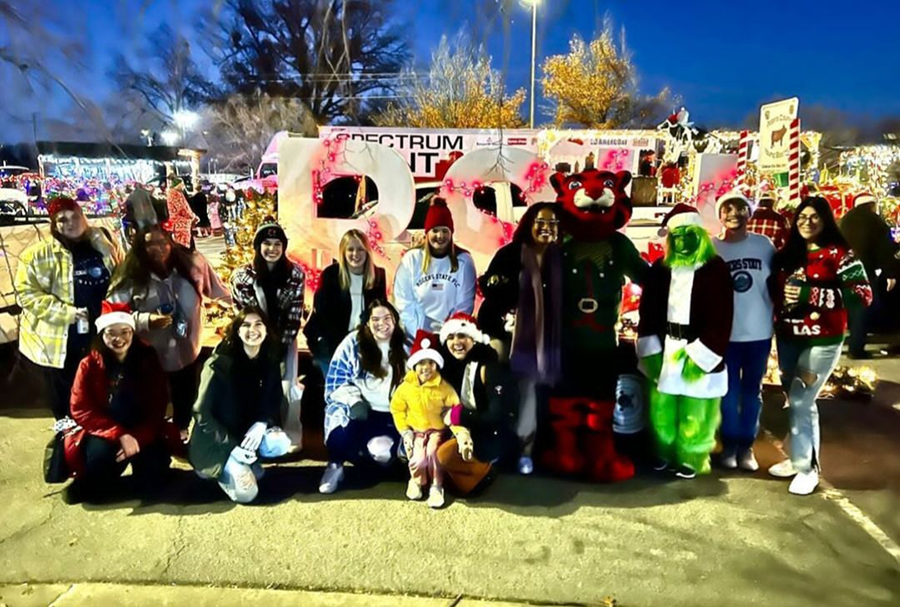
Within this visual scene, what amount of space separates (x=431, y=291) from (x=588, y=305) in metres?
0.91

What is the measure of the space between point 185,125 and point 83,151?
18.6 inches

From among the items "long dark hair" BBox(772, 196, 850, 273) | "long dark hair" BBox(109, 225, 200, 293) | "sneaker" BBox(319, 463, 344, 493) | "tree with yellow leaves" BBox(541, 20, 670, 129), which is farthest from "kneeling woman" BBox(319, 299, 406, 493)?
"tree with yellow leaves" BBox(541, 20, 670, 129)

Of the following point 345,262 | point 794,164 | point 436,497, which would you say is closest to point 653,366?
point 436,497

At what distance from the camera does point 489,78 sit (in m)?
2.94

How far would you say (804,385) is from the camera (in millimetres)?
3385

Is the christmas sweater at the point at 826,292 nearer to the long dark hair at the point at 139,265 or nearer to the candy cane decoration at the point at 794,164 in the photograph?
the candy cane decoration at the point at 794,164

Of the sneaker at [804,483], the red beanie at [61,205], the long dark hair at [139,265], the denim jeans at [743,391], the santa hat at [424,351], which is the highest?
the red beanie at [61,205]

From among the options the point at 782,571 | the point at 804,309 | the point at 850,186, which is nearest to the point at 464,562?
the point at 782,571

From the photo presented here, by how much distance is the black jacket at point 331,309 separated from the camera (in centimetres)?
374

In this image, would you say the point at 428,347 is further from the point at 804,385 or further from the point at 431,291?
the point at 804,385

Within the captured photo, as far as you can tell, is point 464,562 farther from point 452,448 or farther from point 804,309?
point 804,309

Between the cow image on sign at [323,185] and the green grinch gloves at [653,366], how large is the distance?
7.16 feet

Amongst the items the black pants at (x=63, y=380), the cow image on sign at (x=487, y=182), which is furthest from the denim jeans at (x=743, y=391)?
the black pants at (x=63, y=380)

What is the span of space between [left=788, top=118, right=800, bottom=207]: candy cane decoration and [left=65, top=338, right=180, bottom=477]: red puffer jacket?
4998mm
